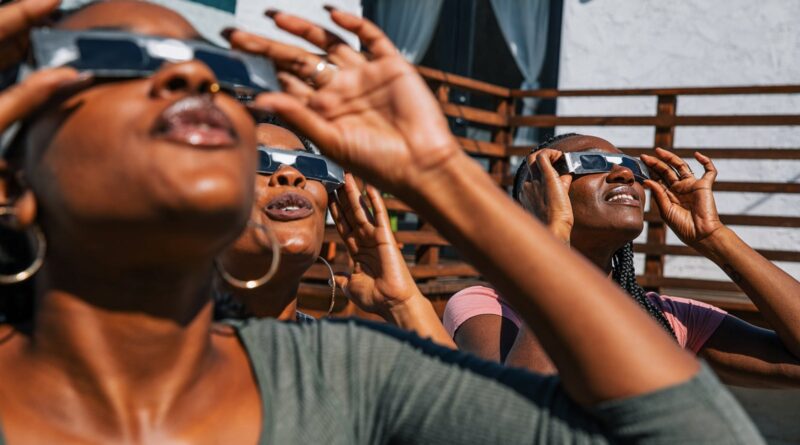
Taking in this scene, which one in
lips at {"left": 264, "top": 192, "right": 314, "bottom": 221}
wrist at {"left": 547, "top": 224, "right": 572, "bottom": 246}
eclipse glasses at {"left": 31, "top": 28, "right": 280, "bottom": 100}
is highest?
eclipse glasses at {"left": 31, "top": 28, "right": 280, "bottom": 100}

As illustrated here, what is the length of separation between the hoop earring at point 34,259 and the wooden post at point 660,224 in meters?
7.24

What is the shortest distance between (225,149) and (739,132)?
333 inches

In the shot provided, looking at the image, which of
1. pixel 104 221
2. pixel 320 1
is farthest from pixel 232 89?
pixel 320 1

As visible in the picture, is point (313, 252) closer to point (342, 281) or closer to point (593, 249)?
point (342, 281)

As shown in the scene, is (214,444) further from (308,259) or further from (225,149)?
(308,259)

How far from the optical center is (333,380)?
1925 millimetres

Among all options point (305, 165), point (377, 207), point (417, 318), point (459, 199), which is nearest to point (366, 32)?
point (459, 199)

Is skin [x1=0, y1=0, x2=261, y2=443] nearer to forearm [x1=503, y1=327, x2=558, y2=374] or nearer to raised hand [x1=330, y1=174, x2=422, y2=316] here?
raised hand [x1=330, y1=174, x2=422, y2=316]

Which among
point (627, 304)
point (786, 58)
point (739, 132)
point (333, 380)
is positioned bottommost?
point (739, 132)

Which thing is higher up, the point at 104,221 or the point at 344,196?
the point at 104,221

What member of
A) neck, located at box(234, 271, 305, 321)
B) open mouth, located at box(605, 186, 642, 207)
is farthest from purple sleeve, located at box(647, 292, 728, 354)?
neck, located at box(234, 271, 305, 321)

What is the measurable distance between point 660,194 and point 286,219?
5.79ft

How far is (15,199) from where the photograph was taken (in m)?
1.74

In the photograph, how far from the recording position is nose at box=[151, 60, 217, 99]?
1.69 metres
